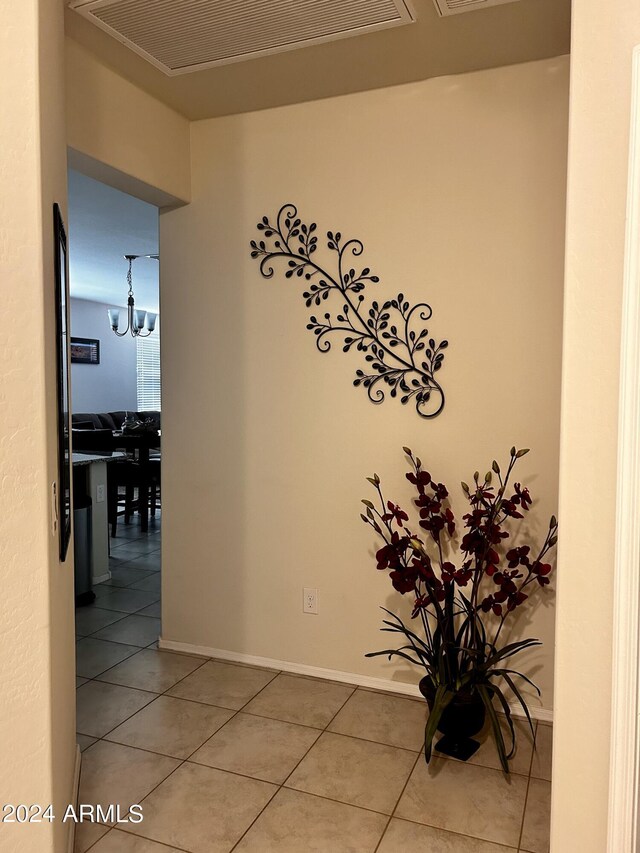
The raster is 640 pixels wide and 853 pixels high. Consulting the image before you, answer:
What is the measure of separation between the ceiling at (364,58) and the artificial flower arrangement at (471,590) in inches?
56.5

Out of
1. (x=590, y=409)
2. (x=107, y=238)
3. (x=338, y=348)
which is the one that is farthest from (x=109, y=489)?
(x=590, y=409)

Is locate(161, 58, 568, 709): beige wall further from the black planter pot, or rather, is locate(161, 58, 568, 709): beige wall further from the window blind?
the window blind

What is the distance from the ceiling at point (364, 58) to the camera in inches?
85.7

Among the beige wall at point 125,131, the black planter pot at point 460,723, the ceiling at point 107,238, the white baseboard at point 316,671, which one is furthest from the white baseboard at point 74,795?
the ceiling at point 107,238

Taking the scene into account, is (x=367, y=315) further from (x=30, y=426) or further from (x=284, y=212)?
(x=30, y=426)

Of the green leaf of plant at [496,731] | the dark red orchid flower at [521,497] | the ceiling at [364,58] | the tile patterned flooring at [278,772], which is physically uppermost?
the ceiling at [364,58]


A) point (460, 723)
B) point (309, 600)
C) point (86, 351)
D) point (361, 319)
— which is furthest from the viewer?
point (86, 351)

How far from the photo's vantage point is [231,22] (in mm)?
2166

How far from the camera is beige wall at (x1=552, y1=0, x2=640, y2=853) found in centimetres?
140

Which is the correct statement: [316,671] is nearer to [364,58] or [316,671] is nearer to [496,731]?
[496,731]

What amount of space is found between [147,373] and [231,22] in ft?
29.3

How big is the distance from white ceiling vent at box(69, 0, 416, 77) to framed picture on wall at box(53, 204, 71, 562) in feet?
2.68

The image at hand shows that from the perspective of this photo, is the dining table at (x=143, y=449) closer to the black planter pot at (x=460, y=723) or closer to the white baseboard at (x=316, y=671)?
the white baseboard at (x=316, y=671)

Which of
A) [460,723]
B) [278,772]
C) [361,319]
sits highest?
[361,319]
